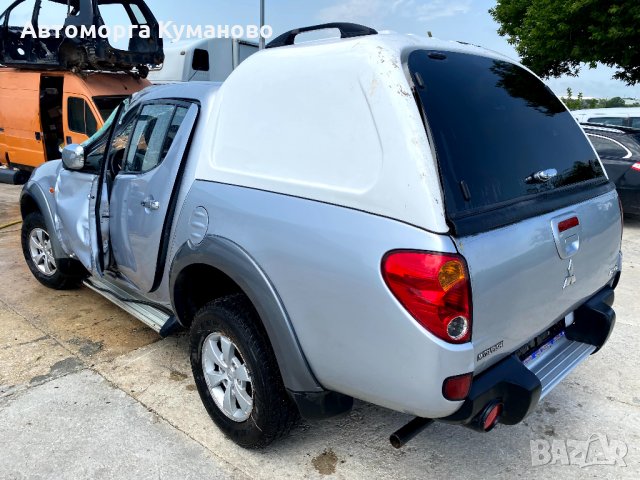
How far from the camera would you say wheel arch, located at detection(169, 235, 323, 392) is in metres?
2.12

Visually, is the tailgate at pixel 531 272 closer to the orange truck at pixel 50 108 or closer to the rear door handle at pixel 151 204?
the rear door handle at pixel 151 204

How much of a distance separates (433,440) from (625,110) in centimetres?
1029

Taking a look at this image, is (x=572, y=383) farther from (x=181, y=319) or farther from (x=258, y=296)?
(x=181, y=319)

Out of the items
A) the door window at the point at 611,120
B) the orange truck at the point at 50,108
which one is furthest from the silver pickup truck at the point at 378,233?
the door window at the point at 611,120

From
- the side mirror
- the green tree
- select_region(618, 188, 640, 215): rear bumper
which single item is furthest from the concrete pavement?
the green tree

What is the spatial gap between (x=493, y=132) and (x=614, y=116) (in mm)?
9916

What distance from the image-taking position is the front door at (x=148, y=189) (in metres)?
2.79

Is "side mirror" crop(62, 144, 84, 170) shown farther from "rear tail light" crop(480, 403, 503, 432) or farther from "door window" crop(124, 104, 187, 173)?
"rear tail light" crop(480, 403, 503, 432)

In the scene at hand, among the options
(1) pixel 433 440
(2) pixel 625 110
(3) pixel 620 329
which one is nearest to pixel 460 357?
(1) pixel 433 440

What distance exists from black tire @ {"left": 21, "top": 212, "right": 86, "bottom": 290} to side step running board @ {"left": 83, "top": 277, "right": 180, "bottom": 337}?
0.95 feet

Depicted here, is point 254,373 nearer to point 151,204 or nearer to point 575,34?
point 151,204

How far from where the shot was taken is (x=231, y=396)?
2.54m

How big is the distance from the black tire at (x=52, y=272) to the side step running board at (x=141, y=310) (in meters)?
0.29

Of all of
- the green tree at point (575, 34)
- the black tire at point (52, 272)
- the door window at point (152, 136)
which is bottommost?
the black tire at point (52, 272)
